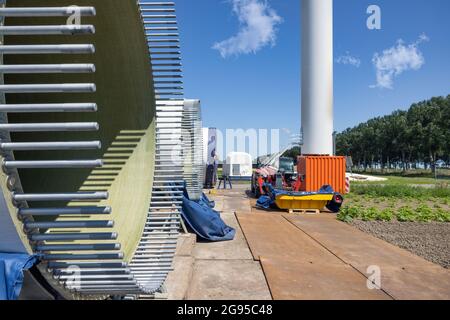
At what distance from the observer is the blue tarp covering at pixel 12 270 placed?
188cm

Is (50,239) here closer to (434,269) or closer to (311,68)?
(434,269)

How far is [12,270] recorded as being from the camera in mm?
1887

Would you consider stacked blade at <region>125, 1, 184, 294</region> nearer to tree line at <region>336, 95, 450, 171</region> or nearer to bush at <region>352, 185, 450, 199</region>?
bush at <region>352, 185, 450, 199</region>

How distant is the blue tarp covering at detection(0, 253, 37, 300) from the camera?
1.88 meters

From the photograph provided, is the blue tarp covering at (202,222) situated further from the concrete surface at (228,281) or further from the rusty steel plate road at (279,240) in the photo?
the concrete surface at (228,281)

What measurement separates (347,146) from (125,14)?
3522 inches

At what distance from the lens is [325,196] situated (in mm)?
14062

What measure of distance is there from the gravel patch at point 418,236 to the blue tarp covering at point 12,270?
7222 millimetres

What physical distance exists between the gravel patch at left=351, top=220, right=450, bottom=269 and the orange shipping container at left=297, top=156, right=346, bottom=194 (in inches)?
249

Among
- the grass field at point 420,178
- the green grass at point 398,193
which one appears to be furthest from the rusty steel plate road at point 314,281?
the grass field at point 420,178

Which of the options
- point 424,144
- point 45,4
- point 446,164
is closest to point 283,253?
point 45,4

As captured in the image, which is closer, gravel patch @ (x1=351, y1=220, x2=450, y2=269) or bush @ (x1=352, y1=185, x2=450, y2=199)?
gravel patch @ (x1=351, y1=220, x2=450, y2=269)

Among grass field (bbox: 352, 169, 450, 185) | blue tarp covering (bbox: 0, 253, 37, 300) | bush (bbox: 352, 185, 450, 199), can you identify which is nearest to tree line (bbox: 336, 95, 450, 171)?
grass field (bbox: 352, 169, 450, 185)

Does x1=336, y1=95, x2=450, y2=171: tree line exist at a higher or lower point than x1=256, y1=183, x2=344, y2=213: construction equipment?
higher
